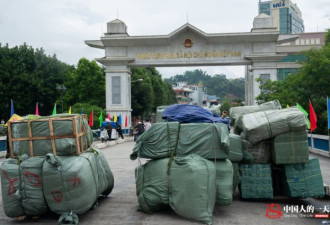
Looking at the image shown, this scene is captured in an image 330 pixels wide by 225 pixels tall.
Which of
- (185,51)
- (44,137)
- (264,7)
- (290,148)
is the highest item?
(264,7)

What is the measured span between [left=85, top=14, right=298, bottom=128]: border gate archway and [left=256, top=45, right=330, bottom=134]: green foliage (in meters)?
8.32

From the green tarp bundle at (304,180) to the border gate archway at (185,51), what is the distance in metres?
21.6

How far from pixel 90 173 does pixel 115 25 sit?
24.9 m

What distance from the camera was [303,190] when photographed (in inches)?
249

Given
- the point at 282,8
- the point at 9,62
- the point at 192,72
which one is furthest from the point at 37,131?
the point at 192,72

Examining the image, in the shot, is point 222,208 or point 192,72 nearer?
point 222,208

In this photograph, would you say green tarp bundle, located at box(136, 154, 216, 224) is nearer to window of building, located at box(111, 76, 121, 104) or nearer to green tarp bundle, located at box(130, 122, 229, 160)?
green tarp bundle, located at box(130, 122, 229, 160)

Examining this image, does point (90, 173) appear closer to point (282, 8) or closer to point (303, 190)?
point (303, 190)

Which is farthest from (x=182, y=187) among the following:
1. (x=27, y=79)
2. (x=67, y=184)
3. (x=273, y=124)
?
(x=27, y=79)

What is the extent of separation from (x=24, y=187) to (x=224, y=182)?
3020mm

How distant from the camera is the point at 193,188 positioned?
17.8ft

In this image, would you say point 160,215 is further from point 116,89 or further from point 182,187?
point 116,89

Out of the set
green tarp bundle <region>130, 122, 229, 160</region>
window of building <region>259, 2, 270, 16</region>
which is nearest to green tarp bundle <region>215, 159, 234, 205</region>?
green tarp bundle <region>130, 122, 229, 160</region>

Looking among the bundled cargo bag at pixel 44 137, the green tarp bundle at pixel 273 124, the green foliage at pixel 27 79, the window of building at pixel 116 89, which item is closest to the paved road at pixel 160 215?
the bundled cargo bag at pixel 44 137
